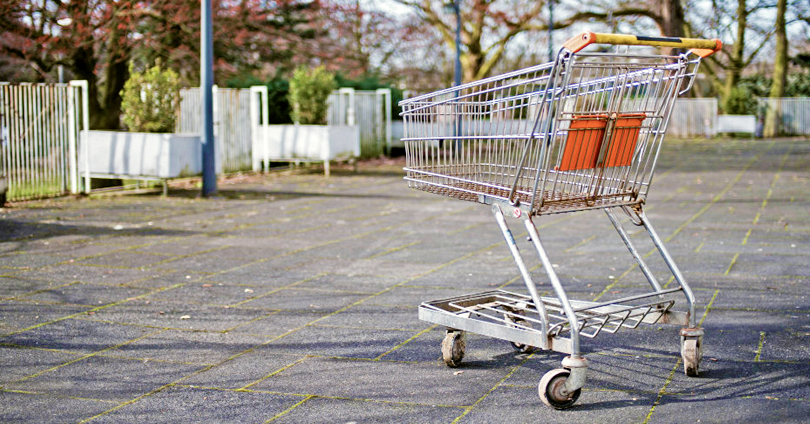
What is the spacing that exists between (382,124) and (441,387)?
1677 cm

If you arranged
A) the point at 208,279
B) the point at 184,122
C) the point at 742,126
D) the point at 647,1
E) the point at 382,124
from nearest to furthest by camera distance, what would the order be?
the point at 208,279 < the point at 184,122 < the point at 382,124 < the point at 647,1 < the point at 742,126

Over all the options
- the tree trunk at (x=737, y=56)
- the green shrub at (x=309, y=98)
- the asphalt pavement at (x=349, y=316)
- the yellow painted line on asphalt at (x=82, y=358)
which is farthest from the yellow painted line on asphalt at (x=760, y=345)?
the tree trunk at (x=737, y=56)

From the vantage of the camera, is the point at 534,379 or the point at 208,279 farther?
the point at 208,279

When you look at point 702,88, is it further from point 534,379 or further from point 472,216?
point 534,379

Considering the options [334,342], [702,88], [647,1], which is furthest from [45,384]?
[702,88]

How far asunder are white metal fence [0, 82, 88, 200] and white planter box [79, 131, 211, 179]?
0.29 meters

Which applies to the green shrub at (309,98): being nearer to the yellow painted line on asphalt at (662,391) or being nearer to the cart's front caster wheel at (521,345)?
the cart's front caster wheel at (521,345)

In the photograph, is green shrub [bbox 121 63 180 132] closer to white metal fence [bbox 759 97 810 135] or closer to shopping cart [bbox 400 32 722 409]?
shopping cart [bbox 400 32 722 409]

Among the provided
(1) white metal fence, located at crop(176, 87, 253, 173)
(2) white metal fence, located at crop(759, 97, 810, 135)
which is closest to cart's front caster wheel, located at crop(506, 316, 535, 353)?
(1) white metal fence, located at crop(176, 87, 253, 173)

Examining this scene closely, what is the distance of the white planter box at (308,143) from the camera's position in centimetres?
1586

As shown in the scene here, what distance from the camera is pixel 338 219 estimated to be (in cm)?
998

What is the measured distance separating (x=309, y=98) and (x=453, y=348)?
40.6 ft

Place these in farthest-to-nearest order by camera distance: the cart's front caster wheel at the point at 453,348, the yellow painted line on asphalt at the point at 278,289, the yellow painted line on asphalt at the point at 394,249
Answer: the yellow painted line on asphalt at the point at 394,249
the yellow painted line on asphalt at the point at 278,289
the cart's front caster wheel at the point at 453,348

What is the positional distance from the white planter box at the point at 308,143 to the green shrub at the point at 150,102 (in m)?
3.85
